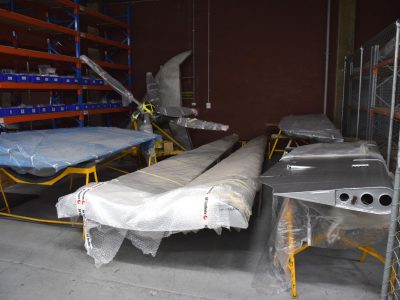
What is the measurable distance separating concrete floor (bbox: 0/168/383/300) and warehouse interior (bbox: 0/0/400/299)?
1 cm

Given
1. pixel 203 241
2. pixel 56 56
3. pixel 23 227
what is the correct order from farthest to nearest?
pixel 56 56
pixel 23 227
pixel 203 241

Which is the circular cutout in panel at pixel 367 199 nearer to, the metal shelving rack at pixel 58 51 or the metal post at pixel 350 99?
the metal shelving rack at pixel 58 51

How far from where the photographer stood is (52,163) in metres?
2.89

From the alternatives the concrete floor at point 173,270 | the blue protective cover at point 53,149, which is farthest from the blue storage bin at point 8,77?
the concrete floor at point 173,270

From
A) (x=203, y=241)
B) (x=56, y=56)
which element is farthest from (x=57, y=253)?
(x=56, y=56)

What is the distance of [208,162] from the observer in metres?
4.13

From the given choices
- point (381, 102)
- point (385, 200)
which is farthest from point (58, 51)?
point (385, 200)

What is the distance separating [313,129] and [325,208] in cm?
303

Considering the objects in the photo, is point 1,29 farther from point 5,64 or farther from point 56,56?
point 56,56

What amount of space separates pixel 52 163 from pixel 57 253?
72 centimetres

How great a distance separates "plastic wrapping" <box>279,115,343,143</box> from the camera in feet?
15.2

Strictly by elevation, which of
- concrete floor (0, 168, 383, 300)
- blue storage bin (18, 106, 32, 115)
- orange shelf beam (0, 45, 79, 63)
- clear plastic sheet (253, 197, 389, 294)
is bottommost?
concrete floor (0, 168, 383, 300)

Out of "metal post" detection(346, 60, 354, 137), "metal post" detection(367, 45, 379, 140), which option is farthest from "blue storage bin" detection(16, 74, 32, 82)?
"metal post" detection(346, 60, 354, 137)

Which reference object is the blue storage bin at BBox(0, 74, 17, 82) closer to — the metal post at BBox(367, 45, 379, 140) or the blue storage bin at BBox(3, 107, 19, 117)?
the blue storage bin at BBox(3, 107, 19, 117)
